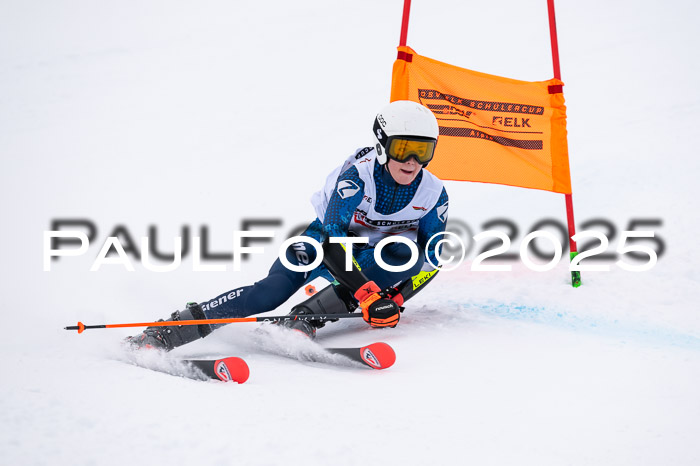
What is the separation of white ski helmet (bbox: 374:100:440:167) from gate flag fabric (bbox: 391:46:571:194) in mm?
1028

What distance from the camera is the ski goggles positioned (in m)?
3.39

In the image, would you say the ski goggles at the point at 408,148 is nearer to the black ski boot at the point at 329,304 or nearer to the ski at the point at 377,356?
the black ski boot at the point at 329,304

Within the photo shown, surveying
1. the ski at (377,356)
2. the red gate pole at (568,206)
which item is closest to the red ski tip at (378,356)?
the ski at (377,356)

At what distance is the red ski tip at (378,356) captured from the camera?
9.85 ft

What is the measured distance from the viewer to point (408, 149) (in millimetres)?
3412

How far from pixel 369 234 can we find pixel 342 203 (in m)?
0.42

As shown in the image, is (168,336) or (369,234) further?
(369,234)

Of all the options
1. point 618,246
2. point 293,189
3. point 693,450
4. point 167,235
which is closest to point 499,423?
point 693,450

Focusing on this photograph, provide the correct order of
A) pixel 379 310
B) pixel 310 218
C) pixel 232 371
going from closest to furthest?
pixel 232 371, pixel 379 310, pixel 310 218

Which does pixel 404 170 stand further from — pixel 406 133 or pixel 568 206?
pixel 568 206

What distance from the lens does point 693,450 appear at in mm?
2250

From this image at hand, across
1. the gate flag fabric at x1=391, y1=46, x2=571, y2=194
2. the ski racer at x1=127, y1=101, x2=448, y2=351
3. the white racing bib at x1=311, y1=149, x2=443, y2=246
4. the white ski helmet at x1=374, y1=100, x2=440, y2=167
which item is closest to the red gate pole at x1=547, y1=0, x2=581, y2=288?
the gate flag fabric at x1=391, y1=46, x2=571, y2=194

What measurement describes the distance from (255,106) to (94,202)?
4.55 meters

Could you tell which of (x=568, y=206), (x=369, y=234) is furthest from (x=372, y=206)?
(x=568, y=206)
